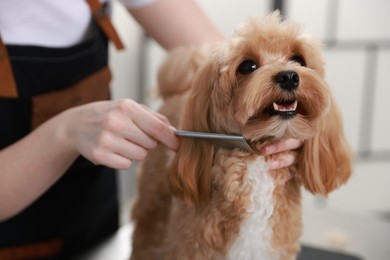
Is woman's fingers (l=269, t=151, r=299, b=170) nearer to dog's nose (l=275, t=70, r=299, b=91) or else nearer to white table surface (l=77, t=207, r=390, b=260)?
dog's nose (l=275, t=70, r=299, b=91)

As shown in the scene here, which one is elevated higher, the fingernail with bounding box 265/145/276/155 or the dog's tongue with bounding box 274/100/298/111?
the dog's tongue with bounding box 274/100/298/111

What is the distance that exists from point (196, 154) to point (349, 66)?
2.30 meters

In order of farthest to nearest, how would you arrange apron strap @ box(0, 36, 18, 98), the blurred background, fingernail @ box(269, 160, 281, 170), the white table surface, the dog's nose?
the blurred background, the white table surface, apron strap @ box(0, 36, 18, 98), fingernail @ box(269, 160, 281, 170), the dog's nose

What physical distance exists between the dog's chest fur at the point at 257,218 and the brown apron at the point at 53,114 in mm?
480

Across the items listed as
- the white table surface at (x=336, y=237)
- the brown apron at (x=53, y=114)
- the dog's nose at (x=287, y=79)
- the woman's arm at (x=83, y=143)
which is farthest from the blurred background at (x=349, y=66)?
the dog's nose at (x=287, y=79)

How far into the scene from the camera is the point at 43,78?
1.11m

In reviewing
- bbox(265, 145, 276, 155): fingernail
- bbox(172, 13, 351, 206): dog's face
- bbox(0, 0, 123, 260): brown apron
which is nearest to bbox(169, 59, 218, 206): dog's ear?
bbox(172, 13, 351, 206): dog's face

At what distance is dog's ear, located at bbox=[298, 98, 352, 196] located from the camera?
896mm

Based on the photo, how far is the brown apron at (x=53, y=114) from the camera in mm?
1077

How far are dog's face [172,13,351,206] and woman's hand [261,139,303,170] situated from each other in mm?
15

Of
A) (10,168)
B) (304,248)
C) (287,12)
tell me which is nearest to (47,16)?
(10,168)

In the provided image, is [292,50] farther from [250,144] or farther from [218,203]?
[218,203]

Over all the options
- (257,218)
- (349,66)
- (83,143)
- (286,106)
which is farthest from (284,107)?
(349,66)

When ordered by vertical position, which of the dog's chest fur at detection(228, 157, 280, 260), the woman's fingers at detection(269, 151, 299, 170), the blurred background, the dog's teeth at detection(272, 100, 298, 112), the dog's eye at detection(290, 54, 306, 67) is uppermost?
the dog's eye at detection(290, 54, 306, 67)
